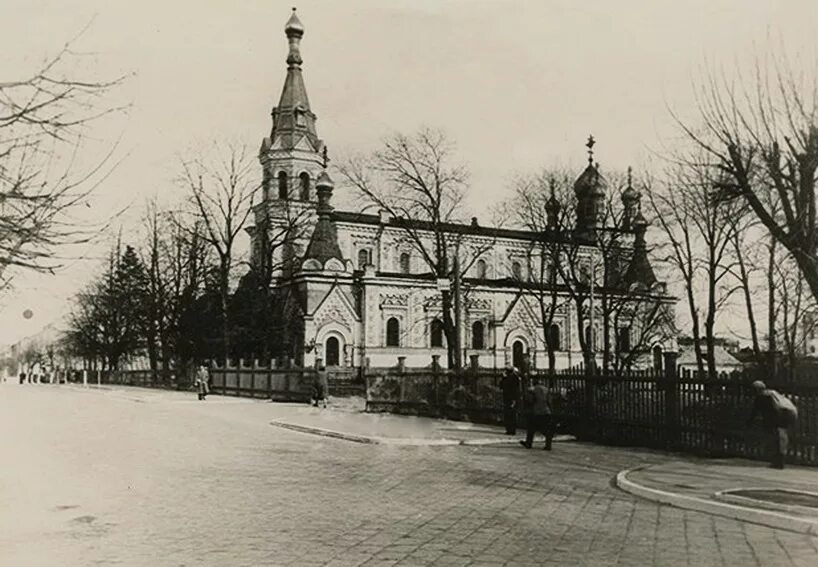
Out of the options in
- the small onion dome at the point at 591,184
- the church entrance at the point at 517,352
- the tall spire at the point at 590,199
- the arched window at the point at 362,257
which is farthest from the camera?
the arched window at the point at 362,257

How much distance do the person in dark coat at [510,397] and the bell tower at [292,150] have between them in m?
42.3

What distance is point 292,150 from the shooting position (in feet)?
202

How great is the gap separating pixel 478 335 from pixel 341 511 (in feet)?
186

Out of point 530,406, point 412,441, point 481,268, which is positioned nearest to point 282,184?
point 481,268

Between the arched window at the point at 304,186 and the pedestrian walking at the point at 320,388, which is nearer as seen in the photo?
the pedestrian walking at the point at 320,388

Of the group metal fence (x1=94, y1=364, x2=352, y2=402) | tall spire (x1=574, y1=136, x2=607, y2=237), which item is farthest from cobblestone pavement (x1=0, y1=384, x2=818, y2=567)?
tall spire (x1=574, y1=136, x2=607, y2=237)

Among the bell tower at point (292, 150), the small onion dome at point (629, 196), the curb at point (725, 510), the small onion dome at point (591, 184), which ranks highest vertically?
the bell tower at point (292, 150)

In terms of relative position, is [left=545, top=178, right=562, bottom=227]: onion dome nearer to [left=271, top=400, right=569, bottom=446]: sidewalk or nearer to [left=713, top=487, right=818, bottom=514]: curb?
[left=271, top=400, right=569, bottom=446]: sidewalk

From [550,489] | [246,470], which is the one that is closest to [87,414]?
[246,470]

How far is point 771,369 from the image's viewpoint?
1762cm

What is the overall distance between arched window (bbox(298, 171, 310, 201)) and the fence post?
47.8m

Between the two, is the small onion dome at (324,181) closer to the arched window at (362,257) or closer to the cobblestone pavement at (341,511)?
the arched window at (362,257)

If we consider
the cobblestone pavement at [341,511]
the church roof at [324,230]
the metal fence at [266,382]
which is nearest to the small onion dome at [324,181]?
the church roof at [324,230]

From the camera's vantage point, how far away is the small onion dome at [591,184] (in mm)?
50878
